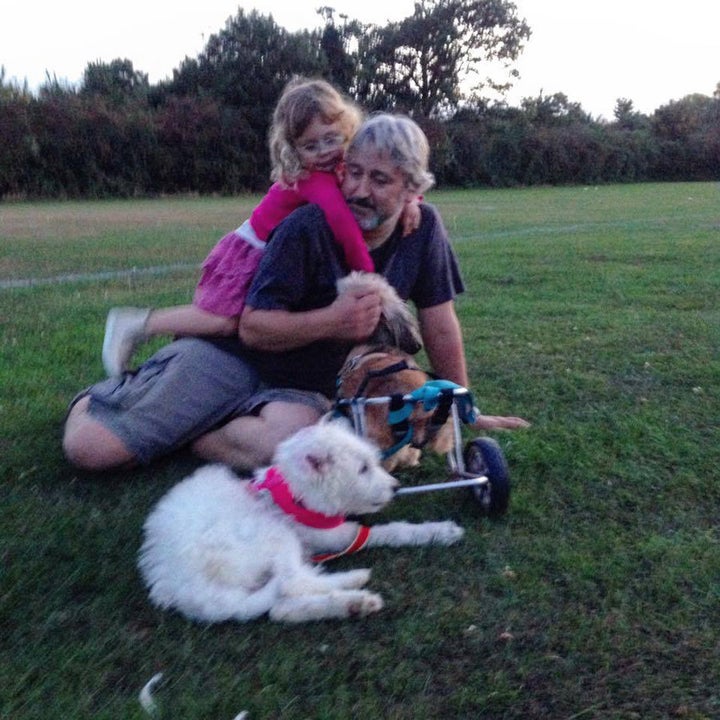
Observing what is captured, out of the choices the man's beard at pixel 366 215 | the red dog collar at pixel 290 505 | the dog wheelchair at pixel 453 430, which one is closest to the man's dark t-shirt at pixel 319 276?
the man's beard at pixel 366 215

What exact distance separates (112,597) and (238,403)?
4.15ft

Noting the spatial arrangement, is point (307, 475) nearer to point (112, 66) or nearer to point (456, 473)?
point (456, 473)

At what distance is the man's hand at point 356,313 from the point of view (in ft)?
11.3

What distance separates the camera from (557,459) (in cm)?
378

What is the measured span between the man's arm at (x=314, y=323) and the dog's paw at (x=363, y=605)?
1.24 metres

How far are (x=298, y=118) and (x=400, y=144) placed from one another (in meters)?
0.55

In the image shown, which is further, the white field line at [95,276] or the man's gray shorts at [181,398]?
the white field line at [95,276]

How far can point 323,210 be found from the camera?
11.8 feet

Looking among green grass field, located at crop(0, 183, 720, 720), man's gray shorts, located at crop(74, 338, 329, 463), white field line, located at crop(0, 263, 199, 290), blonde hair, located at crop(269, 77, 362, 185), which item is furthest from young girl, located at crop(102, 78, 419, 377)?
white field line, located at crop(0, 263, 199, 290)

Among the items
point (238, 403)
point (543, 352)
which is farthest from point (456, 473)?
point (543, 352)

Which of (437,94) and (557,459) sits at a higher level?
(437,94)

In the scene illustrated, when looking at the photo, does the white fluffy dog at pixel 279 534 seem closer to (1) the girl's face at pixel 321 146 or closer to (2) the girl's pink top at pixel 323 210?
(2) the girl's pink top at pixel 323 210

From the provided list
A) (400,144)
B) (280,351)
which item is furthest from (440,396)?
(400,144)

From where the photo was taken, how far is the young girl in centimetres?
381
